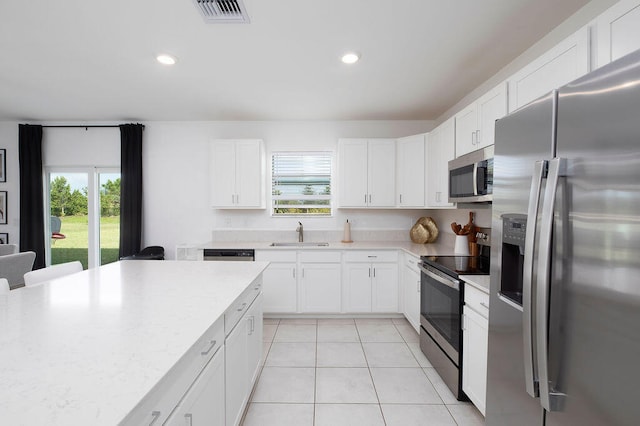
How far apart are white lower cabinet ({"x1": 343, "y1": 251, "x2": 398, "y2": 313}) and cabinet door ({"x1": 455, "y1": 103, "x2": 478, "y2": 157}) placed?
1.51 meters

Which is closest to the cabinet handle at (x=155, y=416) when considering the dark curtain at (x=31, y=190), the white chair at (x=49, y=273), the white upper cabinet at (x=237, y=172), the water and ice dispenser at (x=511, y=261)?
the water and ice dispenser at (x=511, y=261)

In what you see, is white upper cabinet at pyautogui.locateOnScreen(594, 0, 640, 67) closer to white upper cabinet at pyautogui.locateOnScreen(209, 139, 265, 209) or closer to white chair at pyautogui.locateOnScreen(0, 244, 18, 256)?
white upper cabinet at pyautogui.locateOnScreen(209, 139, 265, 209)

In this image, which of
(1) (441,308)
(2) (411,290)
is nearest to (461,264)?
(1) (441,308)

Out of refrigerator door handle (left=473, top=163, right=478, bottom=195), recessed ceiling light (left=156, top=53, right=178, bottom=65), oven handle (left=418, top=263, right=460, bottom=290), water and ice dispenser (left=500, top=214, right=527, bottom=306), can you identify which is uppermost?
recessed ceiling light (left=156, top=53, right=178, bottom=65)

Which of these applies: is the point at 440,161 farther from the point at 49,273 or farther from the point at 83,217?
the point at 83,217

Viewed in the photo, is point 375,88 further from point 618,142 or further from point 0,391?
point 0,391

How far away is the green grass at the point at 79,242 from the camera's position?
4324 mm

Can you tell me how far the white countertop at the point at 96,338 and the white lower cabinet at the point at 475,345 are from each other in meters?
1.47

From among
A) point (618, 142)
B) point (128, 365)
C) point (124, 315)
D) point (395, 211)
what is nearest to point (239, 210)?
point (395, 211)

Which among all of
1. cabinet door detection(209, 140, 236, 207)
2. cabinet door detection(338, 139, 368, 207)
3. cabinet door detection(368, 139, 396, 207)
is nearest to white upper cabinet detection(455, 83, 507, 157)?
cabinet door detection(368, 139, 396, 207)

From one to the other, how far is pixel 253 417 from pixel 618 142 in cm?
231

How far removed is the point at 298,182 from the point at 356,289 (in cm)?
174

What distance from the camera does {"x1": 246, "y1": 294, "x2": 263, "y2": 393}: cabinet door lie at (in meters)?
1.91

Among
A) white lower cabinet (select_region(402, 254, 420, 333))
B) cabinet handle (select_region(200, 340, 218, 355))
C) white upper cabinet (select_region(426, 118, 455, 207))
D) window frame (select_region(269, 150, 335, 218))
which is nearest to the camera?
cabinet handle (select_region(200, 340, 218, 355))
